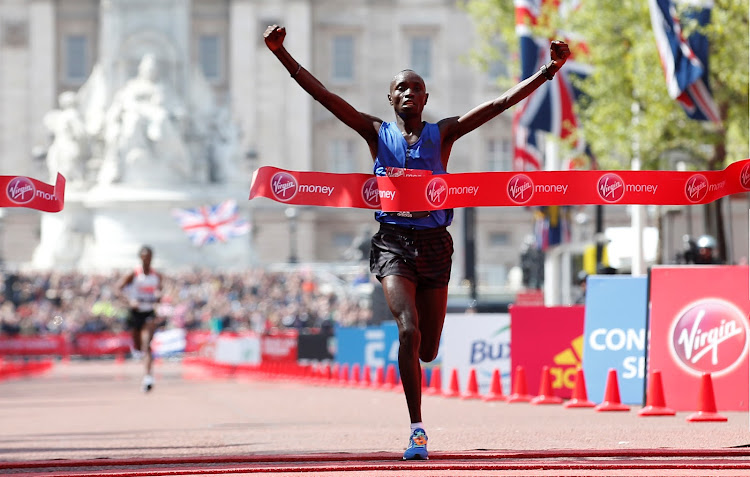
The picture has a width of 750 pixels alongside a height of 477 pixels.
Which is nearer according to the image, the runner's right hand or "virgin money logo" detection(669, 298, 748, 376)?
the runner's right hand

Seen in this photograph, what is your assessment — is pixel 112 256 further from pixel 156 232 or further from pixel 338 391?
pixel 338 391

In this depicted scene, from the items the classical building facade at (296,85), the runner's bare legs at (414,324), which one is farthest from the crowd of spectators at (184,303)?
the runner's bare legs at (414,324)

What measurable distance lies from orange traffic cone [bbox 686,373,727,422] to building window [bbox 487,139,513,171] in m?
77.3

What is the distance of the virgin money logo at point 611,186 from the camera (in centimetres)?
1078

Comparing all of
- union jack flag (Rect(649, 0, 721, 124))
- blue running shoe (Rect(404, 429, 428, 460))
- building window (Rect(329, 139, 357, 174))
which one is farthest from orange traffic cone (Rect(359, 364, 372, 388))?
building window (Rect(329, 139, 357, 174))

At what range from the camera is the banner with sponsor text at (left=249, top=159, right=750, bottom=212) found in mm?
9828

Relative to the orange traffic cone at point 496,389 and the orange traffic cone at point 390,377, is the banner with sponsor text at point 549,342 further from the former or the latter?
the orange traffic cone at point 390,377

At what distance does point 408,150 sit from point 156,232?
4984 centimetres

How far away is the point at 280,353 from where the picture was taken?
36.4m

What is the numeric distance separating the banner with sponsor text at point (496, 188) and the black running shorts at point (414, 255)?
162 millimetres

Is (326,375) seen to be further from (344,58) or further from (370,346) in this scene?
(344,58)

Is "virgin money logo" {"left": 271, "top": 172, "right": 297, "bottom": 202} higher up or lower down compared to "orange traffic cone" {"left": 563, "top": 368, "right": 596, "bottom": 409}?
higher up

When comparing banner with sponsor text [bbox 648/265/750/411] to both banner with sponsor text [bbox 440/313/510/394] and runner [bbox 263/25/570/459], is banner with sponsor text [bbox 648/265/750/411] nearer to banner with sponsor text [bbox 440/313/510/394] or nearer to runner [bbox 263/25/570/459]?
banner with sponsor text [bbox 440/313/510/394]

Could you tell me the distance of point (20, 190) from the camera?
1089cm
